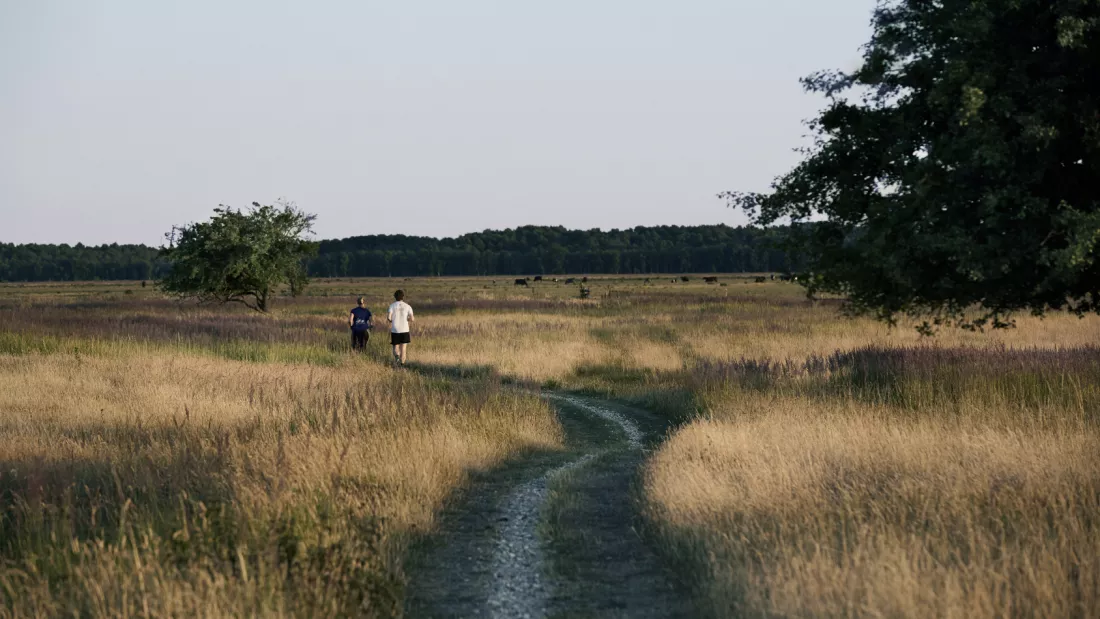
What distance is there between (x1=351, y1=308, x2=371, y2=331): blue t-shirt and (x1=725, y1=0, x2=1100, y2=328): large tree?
14.0 m

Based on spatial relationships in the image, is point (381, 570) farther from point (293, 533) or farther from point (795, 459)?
point (795, 459)

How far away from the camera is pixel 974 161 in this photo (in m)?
10.8

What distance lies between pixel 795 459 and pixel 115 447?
7.35 meters

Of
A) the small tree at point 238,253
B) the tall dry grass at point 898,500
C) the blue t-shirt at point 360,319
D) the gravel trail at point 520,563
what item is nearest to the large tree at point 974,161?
the tall dry grass at point 898,500

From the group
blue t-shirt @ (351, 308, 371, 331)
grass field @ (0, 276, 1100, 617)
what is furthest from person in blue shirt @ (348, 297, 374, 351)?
grass field @ (0, 276, 1100, 617)

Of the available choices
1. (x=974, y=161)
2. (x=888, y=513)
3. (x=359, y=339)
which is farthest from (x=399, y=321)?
(x=888, y=513)

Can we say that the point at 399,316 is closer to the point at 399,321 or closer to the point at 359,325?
the point at 399,321

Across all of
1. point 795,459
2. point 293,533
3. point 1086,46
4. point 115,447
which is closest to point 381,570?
point 293,533

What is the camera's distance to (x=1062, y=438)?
9.35 metres

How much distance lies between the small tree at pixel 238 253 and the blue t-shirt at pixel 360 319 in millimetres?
15108

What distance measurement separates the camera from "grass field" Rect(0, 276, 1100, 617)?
5.67 m

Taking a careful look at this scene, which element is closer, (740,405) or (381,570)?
(381,570)

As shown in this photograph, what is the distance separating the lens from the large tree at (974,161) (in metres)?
10.6

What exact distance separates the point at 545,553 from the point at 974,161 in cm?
705
